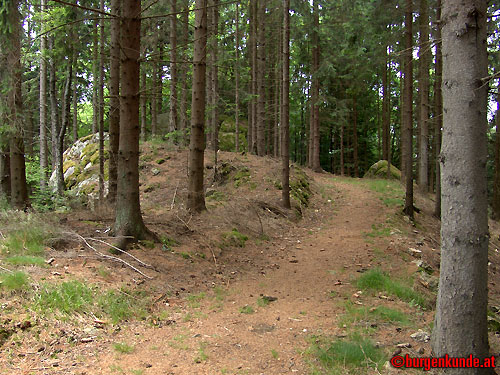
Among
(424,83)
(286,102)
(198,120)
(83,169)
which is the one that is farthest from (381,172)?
(83,169)

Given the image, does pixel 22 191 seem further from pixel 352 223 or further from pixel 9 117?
pixel 352 223

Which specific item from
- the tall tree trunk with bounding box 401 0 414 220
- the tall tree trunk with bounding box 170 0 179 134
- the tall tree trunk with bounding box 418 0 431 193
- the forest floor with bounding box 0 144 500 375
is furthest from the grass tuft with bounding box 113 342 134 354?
the tall tree trunk with bounding box 418 0 431 193

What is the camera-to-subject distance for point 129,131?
22.6 feet

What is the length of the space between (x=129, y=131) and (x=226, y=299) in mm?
3639

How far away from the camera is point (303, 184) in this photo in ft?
50.1

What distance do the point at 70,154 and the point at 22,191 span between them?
9.66 m

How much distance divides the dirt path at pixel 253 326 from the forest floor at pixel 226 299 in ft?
0.07

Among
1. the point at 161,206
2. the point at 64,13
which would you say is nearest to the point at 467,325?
the point at 161,206

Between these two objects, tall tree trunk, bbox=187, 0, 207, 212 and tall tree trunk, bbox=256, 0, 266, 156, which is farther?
tall tree trunk, bbox=256, 0, 266, 156

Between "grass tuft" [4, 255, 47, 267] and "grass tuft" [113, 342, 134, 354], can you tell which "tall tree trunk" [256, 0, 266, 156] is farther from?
"grass tuft" [113, 342, 134, 354]

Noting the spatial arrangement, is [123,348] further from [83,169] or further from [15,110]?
[83,169]

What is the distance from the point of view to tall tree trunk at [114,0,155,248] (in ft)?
22.4

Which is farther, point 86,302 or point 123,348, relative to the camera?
point 86,302

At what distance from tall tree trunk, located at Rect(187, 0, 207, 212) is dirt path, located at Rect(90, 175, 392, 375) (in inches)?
106
